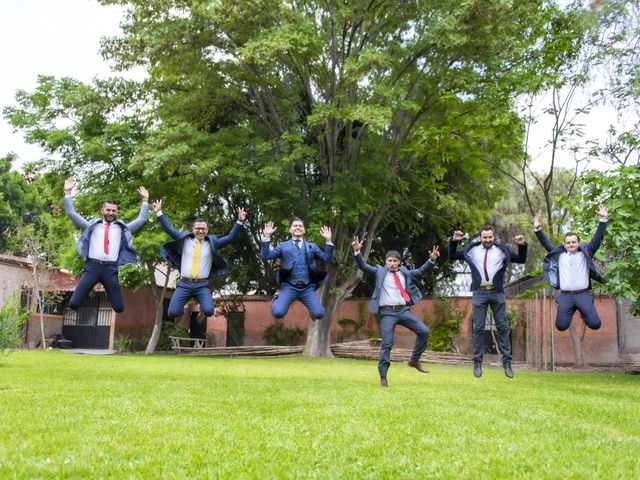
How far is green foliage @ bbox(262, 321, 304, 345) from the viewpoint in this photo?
95.2ft

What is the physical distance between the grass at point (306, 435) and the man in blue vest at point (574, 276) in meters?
1.95

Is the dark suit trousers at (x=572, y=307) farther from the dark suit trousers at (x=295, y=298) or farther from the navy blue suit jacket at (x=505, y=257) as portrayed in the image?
the dark suit trousers at (x=295, y=298)

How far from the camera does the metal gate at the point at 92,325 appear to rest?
1240 inches

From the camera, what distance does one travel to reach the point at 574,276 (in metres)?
10.2

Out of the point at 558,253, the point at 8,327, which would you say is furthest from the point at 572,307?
the point at 8,327

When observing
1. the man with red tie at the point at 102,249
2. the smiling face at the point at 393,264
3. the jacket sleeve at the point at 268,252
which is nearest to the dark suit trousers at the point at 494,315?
the smiling face at the point at 393,264

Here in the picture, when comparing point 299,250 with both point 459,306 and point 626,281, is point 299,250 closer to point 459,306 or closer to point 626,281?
point 626,281

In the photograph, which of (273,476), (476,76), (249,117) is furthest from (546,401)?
(249,117)

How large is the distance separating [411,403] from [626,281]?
6091mm

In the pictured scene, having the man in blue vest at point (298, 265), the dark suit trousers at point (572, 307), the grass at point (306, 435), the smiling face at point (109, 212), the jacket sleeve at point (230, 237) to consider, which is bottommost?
the grass at point (306, 435)

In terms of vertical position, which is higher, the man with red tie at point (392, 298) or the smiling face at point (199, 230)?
the smiling face at point (199, 230)

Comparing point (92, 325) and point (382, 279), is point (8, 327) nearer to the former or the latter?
point (382, 279)

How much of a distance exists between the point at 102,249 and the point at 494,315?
21.1ft

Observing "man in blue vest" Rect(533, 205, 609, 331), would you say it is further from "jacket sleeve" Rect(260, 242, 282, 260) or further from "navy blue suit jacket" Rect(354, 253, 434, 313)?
"jacket sleeve" Rect(260, 242, 282, 260)
